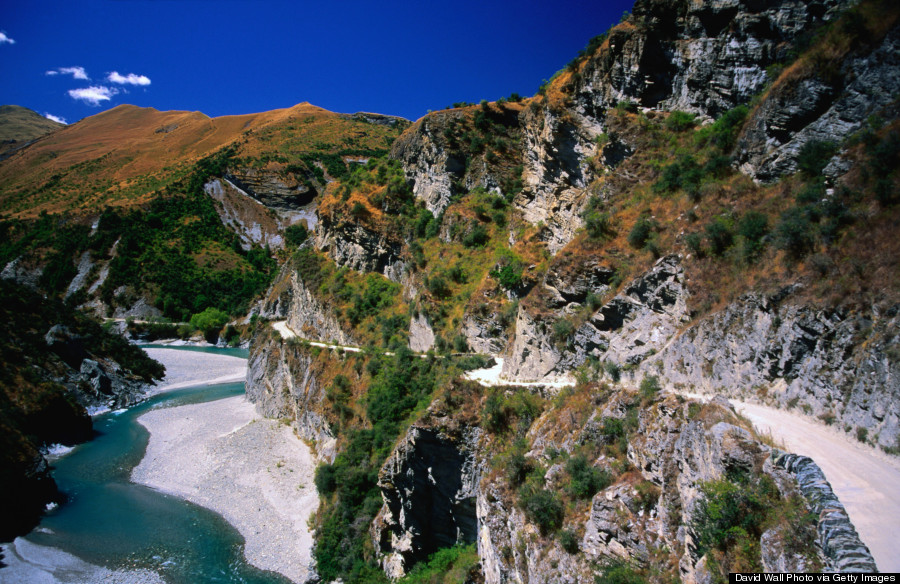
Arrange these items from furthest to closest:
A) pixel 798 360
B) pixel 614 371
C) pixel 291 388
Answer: pixel 291 388, pixel 614 371, pixel 798 360

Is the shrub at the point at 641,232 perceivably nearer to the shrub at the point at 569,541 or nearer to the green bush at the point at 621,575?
the shrub at the point at 569,541

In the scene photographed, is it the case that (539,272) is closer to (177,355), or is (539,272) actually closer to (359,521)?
(359,521)

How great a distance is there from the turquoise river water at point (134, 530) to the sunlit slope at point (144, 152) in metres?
100

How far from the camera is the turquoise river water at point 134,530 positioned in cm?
2202

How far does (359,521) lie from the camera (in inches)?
928

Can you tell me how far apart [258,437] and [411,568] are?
22.1m

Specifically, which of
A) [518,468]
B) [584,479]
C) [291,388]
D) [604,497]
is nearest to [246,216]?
[291,388]

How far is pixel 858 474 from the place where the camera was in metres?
7.43

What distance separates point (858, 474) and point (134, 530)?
1308 inches

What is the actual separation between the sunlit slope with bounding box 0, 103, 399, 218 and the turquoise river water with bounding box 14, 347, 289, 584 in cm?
10039

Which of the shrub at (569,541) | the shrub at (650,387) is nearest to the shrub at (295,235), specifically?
the shrub at (650,387)

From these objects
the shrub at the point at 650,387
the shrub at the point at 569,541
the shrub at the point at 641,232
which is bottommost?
the shrub at the point at 569,541

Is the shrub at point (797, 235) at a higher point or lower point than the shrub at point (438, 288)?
higher

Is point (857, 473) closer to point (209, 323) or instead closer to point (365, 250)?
point (365, 250)
